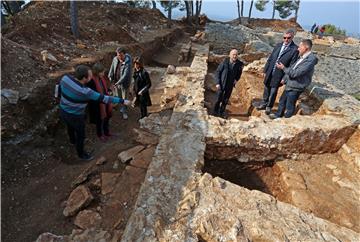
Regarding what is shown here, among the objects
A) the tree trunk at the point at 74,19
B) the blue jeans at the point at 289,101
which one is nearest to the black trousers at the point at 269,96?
the blue jeans at the point at 289,101

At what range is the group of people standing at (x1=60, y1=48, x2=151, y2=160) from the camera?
175 inches

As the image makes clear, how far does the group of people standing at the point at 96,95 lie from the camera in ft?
14.6

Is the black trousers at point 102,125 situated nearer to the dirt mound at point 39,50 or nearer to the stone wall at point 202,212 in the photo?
the dirt mound at point 39,50

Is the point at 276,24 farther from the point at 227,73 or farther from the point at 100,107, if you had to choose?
the point at 100,107

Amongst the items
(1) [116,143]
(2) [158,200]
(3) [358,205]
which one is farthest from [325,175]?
(1) [116,143]

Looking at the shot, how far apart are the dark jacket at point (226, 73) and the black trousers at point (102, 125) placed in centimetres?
282

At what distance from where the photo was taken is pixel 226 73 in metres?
6.30

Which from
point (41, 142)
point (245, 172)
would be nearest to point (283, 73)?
point (245, 172)

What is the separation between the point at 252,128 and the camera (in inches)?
197

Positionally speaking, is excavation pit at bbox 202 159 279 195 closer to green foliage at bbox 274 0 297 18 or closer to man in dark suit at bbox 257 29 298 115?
man in dark suit at bbox 257 29 298 115

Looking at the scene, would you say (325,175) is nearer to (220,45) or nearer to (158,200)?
(158,200)

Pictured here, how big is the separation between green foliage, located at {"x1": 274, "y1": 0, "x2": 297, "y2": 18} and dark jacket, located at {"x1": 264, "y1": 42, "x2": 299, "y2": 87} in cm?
4524

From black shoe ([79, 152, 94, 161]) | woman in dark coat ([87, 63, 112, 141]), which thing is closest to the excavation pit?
black shoe ([79, 152, 94, 161])

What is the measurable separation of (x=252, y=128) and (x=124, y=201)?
8.62ft
